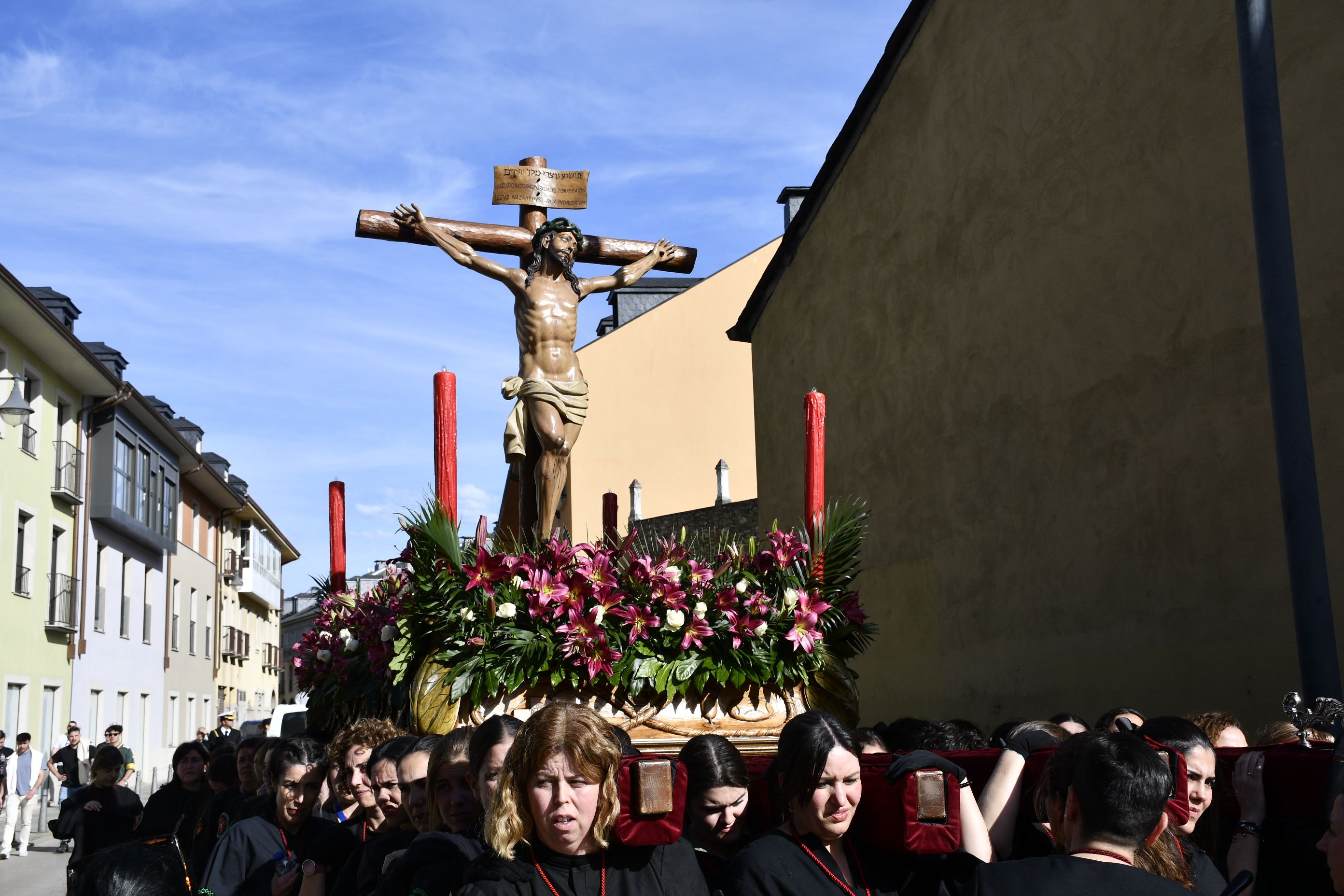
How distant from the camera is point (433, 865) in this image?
2996mm

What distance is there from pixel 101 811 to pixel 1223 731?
6.67 metres

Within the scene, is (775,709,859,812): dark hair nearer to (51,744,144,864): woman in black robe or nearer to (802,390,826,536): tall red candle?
(802,390,826,536): tall red candle

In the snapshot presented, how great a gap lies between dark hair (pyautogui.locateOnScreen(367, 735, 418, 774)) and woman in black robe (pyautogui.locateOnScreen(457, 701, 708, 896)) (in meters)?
1.25

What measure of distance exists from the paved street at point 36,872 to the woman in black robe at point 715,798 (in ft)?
30.2

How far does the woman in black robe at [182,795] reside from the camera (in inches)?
273

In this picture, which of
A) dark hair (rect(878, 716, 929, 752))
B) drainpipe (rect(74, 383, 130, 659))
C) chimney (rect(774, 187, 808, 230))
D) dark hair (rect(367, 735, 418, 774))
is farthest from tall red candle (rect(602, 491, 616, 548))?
drainpipe (rect(74, 383, 130, 659))

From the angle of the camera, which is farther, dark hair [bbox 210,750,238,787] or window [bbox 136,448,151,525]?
window [bbox 136,448,151,525]

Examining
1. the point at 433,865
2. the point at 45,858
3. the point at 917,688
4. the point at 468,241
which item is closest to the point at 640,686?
the point at 433,865

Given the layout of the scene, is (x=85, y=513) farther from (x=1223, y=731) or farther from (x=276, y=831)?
(x=1223, y=731)

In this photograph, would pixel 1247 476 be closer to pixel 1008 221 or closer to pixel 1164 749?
pixel 1008 221

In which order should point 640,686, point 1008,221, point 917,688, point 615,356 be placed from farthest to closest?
1. point 615,356
2. point 917,688
3. point 1008,221
4. point 640,686

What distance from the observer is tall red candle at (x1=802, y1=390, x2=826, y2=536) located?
18.6 feet

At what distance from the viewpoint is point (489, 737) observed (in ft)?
10.6

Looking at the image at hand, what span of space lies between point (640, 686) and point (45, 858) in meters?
13.4
